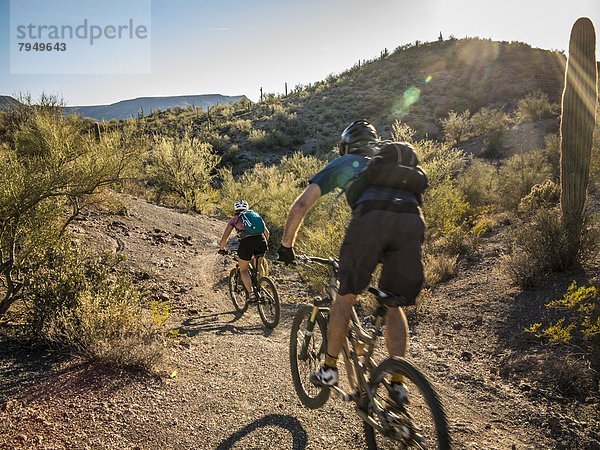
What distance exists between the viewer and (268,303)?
21.2 ft

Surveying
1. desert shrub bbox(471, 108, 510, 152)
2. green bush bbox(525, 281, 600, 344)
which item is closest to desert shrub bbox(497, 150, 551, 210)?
desert shrub bbox(471, 108, 510, 152)

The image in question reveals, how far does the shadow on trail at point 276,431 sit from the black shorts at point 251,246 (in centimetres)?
345

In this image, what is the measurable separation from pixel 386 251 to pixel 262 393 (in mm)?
2346

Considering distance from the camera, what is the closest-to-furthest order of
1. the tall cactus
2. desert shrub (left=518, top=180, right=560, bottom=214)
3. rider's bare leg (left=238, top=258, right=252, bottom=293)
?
rider's bare leg (left=238, top=258, right=252, bottom=293)
the tall cactus
desert shrub (left=518, top=180, right=560, bottom=214)

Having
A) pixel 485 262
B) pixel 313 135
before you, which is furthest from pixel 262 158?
pixel 485 262

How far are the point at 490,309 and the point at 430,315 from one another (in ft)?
3.13

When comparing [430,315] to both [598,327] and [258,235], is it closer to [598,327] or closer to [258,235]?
[598,327]

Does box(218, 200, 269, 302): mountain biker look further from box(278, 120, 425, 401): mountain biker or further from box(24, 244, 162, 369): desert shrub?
box(278, 120, 425, 401): mountain biker

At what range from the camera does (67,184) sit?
5.21 meters

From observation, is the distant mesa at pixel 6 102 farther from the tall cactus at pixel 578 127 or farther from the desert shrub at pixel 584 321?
the tall cactus at pixel 578 127

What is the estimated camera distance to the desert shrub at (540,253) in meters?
6.20

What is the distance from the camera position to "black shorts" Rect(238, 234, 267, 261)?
Result: 657 centimetres

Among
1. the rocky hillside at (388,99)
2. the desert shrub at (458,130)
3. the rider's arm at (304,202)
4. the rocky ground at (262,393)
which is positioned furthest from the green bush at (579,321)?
the rocky hillside at (388,99)

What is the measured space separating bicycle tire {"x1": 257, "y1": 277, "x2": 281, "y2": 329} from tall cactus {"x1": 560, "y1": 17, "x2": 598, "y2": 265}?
5.30m
